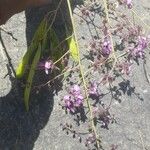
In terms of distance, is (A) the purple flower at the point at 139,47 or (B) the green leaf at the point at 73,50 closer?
(B) the green leaf at the point at 73,50

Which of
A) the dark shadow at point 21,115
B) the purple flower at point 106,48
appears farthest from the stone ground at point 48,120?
the purple flower at point 106,48

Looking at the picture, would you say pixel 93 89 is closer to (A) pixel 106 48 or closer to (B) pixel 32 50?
(A) pixel 106 48

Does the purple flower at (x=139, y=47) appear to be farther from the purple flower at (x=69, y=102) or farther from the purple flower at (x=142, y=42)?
the purple flower at (x=69, y=102)

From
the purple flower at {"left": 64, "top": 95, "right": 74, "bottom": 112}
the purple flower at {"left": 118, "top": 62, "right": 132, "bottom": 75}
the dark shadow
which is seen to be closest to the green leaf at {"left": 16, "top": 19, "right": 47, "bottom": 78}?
the dark shadow

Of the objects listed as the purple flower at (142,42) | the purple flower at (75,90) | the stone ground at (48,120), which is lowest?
the stone ground at (48,120)

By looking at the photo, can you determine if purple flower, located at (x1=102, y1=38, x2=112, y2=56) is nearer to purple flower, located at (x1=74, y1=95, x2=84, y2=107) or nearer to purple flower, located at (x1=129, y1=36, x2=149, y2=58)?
purple flower, located at (x1=129, y1=36, x2=149, y2=58)

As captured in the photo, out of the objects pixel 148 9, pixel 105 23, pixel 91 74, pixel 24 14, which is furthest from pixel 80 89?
pixel 148 9

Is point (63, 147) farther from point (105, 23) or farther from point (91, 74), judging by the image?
point (105, 23)
